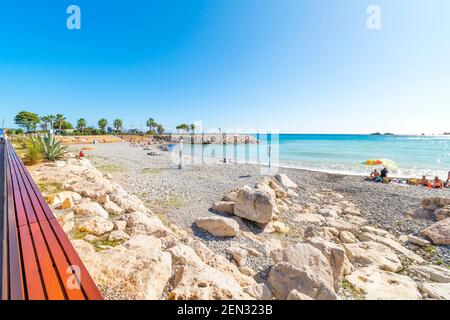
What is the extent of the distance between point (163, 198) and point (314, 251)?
547 centimetres

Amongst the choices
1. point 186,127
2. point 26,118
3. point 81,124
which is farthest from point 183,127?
point 26,118

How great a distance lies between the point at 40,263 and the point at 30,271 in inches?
3.4

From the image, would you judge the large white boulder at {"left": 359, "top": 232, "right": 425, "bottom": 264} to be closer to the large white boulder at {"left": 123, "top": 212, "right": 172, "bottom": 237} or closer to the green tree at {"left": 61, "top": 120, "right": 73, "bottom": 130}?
the large white boulder at {"left": 123, "top": 212, "right": 172, "bottom": 237}

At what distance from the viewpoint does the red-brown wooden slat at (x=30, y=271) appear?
58.5 inches

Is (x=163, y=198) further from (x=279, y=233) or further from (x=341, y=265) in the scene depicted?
(x=341, y=265)

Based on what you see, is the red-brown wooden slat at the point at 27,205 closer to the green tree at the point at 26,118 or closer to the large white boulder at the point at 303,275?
the large white boulder at the point at 303,275

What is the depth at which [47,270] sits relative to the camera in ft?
5.51

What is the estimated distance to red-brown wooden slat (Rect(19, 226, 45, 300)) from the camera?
149 centimetres

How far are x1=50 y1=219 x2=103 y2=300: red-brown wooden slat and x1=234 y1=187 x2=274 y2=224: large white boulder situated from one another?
4.27 meters

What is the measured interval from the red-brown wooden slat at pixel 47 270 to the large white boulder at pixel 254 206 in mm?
4418

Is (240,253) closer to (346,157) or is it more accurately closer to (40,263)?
(40,263)
